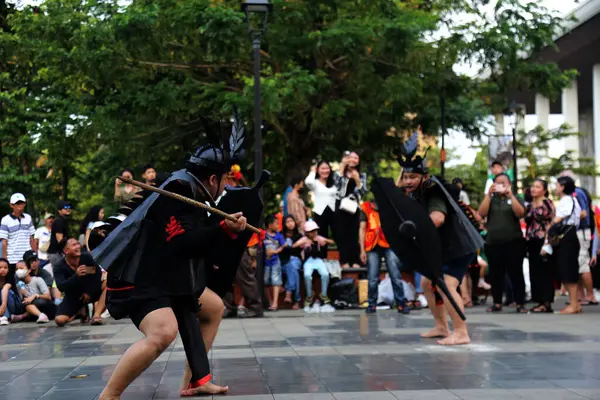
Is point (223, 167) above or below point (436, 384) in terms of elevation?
above

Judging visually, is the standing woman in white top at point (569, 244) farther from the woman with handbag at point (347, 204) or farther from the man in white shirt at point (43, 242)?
the man in white shirt at point (43, 242)

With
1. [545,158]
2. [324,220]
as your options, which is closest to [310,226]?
[324,220]

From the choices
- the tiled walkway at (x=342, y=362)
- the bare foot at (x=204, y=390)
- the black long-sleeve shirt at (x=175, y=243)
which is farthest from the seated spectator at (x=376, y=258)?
the black long-sleeve shirt at (x=175, y=243)

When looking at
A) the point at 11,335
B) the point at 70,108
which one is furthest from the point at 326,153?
the point at 11,335

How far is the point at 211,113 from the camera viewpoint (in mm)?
22531

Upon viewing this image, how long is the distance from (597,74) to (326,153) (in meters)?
26.4

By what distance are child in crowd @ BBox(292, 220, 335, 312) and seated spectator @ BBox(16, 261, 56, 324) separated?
406cm

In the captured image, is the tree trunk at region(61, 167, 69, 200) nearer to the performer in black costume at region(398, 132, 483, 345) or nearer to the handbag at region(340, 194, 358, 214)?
the handbag at region(340, 194, 358, 214)

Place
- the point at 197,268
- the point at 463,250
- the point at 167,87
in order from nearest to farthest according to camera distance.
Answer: the point at 197,268, the point at 463,250, the point at 167,87

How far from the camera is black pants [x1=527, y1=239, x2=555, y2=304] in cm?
1521

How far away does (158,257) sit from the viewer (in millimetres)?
6844

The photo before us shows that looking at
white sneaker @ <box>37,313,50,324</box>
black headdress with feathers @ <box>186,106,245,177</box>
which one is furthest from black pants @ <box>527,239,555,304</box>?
black headdress with feathers @ <box>186,106,245,177</box>

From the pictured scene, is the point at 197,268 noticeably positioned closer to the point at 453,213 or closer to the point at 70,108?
the point at 453,213

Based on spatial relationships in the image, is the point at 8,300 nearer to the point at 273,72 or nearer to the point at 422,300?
the point at 422,300
